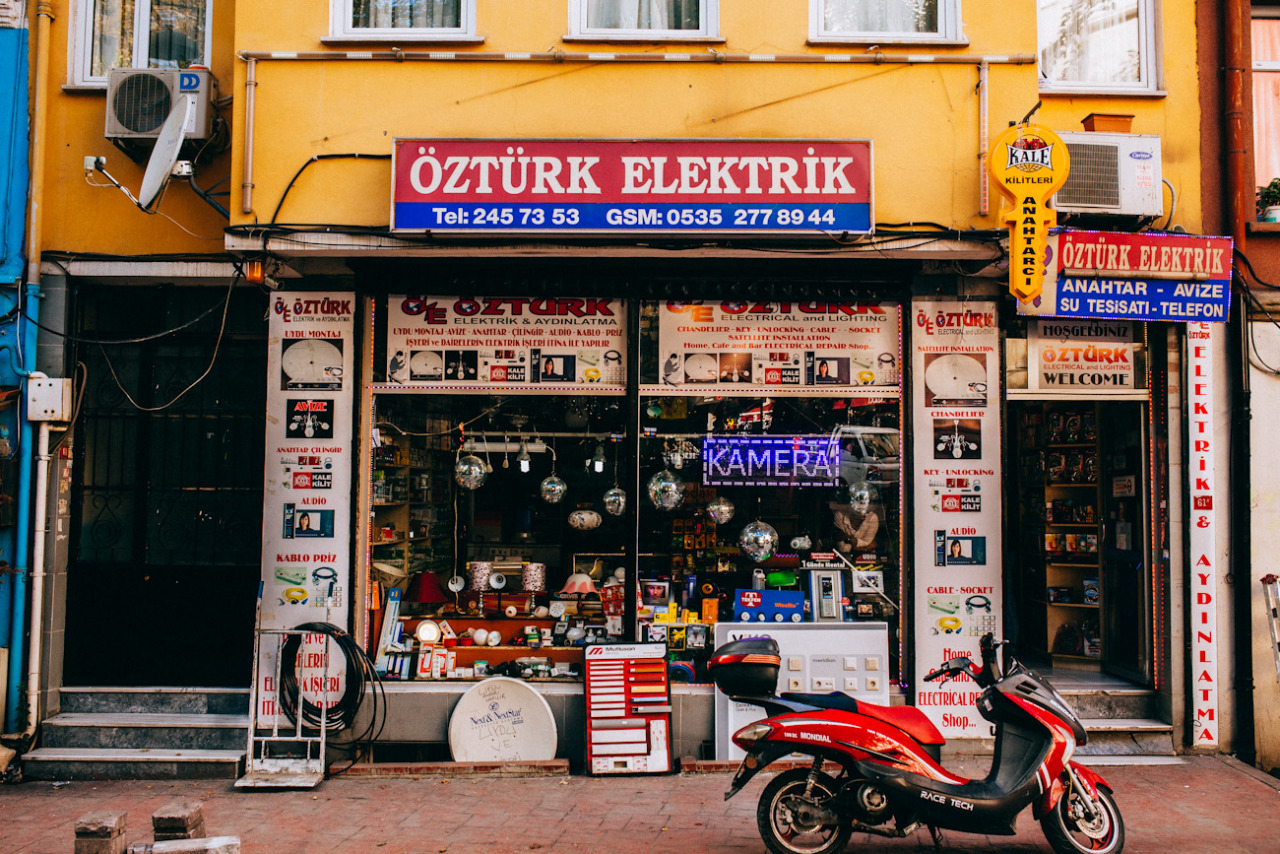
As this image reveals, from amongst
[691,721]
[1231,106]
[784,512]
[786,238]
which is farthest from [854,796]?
[1231,106]

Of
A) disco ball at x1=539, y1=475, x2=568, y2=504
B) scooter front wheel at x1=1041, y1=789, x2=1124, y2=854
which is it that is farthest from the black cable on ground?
scooter front wheel at x1=1041, y1=789, x2=1124, y2=854

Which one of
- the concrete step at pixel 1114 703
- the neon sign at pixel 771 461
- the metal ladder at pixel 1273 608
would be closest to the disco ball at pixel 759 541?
the neon sign at pixel 771 461

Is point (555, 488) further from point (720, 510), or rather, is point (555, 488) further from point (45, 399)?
point (45, 399)

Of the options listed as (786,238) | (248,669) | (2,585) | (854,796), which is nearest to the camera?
(854,796)

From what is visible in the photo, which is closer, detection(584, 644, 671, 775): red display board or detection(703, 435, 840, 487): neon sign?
detection(584, 644, 671, 775): red display board

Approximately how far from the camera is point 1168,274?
7.18 meters

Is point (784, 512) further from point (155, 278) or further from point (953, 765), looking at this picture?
point (155, 278)

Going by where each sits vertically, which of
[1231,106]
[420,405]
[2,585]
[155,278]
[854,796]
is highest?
[1231,106]

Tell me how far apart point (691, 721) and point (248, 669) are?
3.75 meters

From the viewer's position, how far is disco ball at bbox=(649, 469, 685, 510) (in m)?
7.61

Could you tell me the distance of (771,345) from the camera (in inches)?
301

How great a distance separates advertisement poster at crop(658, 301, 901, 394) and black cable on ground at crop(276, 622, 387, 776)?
3239 mm

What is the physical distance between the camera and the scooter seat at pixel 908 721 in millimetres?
5168

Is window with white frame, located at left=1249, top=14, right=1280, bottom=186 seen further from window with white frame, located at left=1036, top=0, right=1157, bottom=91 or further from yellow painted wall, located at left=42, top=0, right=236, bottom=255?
yellow painted wall, located at left=42, top=0, right=236, bottom=255
